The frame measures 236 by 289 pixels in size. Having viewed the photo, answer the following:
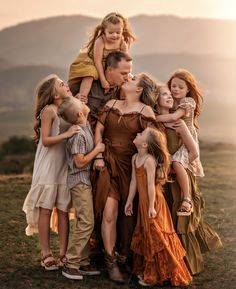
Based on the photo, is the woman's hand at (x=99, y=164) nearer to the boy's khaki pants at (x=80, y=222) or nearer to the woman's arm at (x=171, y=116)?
the boy's khaki pants at (x=80, y=222)

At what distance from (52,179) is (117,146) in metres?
0.69

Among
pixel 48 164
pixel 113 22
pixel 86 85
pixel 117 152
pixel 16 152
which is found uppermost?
pixel 113 22

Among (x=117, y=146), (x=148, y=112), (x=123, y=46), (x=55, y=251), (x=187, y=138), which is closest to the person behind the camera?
(x=148, y=112)

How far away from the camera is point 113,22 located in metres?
6.24

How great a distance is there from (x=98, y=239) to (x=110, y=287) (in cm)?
75

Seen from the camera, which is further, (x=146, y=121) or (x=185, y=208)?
(x=185, y=208)

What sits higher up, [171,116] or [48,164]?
[171,116]

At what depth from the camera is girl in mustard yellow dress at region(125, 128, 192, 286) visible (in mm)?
5773

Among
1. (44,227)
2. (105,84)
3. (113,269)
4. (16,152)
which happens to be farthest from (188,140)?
(16,152)

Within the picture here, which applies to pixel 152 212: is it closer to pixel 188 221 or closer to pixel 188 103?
pixel 188 221

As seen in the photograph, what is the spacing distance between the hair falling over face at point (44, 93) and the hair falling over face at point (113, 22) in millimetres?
637

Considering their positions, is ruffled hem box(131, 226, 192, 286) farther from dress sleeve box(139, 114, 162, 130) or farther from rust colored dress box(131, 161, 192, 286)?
dress sleeve box(139, 114, 162, 130)

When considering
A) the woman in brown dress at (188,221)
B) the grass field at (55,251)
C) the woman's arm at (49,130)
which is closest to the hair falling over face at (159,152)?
the woman in brown dress at (188,221)

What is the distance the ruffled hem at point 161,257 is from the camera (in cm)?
579
